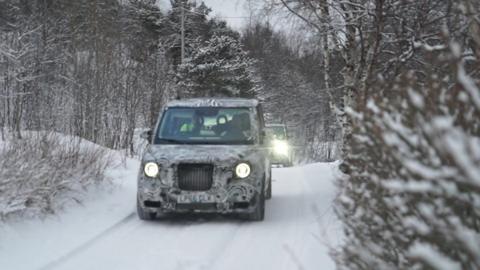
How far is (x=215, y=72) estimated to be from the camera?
37594 millimetres

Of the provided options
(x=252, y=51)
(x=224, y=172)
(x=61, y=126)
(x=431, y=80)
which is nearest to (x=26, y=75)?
(x=61, y=126)

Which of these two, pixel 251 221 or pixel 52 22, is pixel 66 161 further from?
pixel 52 22

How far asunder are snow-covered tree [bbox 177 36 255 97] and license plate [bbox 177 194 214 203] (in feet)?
91.3

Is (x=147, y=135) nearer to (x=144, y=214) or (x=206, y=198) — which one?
(x=144, y=214)

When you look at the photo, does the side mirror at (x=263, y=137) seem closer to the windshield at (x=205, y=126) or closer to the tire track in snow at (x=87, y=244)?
the windshield at (x=205, y=126)

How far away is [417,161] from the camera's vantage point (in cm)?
308

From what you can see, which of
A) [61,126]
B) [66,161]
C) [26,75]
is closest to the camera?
[66,161]

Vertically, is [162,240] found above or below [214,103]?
below

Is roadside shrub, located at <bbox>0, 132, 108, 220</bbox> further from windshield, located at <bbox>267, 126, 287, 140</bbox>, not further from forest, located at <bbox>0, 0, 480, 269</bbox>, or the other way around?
windshield, located at <bbox>267, 126, 287, 140</bbox>

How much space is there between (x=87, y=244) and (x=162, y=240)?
3.02 feet

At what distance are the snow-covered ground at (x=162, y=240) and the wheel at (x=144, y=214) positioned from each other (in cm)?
12

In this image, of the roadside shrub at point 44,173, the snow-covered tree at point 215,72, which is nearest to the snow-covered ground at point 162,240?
the roadside shrub at point 44,173

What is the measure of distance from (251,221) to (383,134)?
5952 millimetres

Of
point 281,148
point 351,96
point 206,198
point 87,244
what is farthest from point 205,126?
point 281,148
